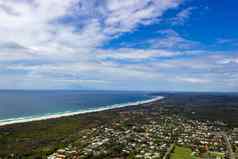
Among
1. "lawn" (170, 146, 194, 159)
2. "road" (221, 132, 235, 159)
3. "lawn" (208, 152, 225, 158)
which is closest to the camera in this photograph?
"lawn" (170, 146, 194, 159)

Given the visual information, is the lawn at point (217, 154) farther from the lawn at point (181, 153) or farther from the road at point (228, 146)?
the lawn at point (181, 153)

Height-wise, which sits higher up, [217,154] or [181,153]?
[181,153]

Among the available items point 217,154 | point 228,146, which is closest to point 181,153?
point 217,154

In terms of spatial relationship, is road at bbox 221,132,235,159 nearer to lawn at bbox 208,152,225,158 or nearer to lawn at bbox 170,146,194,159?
lawn at bbox 208,152,225,158

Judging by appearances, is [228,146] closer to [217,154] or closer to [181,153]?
[217,154]

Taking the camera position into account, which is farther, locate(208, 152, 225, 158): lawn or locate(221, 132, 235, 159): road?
locate(221, 132, 235, 159): road

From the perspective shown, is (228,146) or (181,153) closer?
(181,153)

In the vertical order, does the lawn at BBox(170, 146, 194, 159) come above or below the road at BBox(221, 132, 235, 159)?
above

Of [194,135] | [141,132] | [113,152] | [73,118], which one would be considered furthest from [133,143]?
[73,118]

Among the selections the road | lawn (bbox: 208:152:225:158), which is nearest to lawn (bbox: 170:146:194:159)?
lawn (bbox: 208:152:225:158)

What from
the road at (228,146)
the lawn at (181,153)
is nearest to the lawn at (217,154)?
the road at (228,146)
